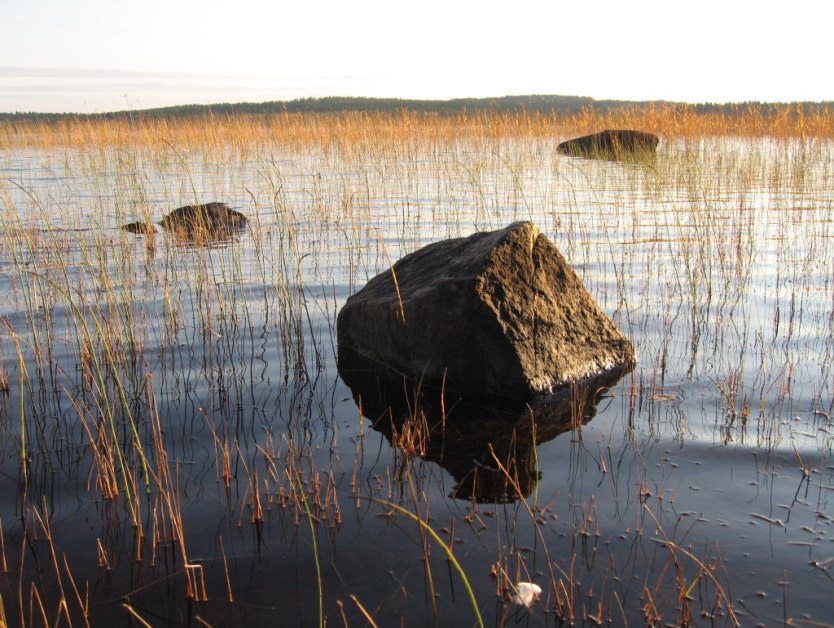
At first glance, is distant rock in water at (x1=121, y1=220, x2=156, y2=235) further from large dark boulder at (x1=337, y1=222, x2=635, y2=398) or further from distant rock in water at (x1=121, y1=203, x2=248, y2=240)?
large dark boulder at (x1=337, y1=222, x2=635, y2=398)

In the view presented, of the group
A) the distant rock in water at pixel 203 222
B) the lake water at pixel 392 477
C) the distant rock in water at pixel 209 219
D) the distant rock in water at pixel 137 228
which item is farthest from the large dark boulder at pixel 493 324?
the distant rock in water at pixel 137 228

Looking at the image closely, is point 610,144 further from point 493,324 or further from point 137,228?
point 493,324

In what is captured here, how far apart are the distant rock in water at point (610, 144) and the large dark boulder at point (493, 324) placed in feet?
43.5

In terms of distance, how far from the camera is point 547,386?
3.94 meters

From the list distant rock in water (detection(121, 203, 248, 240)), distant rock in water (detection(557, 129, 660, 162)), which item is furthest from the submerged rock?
distant rock in water (detection(557, 129, 660, 162))

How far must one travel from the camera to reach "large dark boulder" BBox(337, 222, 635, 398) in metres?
3.91

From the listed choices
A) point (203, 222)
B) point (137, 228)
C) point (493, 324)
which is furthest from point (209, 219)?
point (493, 324)

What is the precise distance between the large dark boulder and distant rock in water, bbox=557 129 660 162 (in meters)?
13.2

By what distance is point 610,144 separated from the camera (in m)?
18.2

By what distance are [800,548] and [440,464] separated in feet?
4.85

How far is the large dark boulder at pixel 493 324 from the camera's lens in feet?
12.8

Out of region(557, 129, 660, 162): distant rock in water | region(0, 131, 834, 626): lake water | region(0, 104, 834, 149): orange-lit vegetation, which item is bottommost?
region(0, 131, 834, 626): lake water

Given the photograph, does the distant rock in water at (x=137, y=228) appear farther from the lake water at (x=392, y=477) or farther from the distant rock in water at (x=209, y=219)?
the lake water at (x=392, y=477)

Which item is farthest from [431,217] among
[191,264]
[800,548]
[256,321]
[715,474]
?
[800,548]
